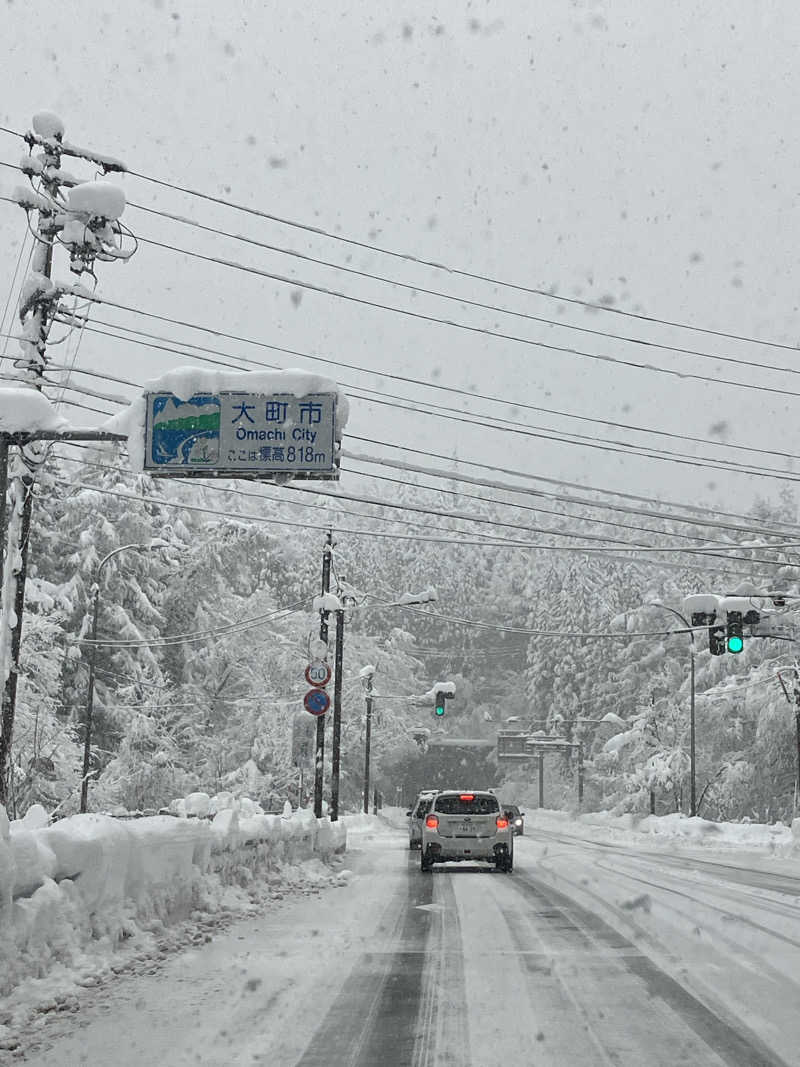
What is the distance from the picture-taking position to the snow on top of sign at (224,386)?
58.2ft

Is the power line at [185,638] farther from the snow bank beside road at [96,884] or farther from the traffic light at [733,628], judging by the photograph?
the snow bank beside road at [96,884]

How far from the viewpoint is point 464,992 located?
8.84m

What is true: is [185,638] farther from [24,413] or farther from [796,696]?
[24,413]

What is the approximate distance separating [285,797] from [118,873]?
59699mm

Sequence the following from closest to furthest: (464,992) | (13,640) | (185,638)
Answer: (464,992) < (13,640) < (185,638)

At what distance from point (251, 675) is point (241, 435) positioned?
5031 cm

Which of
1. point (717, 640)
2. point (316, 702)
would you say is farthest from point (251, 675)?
point (717, 640)

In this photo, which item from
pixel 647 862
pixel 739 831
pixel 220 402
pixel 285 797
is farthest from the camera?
pixel 285 797

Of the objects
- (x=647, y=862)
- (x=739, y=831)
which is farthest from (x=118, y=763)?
(x=647, y=862)

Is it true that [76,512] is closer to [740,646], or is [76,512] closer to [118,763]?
[118,763]

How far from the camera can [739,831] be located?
148 ft

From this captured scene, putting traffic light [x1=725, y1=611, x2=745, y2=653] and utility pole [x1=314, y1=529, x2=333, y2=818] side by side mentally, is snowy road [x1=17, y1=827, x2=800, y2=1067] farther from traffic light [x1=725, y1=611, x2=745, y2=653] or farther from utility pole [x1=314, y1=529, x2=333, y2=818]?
utility pole [x1=314, y1=529, x2=333, y2=818]

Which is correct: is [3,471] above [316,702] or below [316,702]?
above

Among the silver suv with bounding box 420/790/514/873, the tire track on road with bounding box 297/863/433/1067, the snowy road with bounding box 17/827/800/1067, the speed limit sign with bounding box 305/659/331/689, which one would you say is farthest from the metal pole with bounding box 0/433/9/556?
the speed limit sign with bounding box 305/659/331/689
